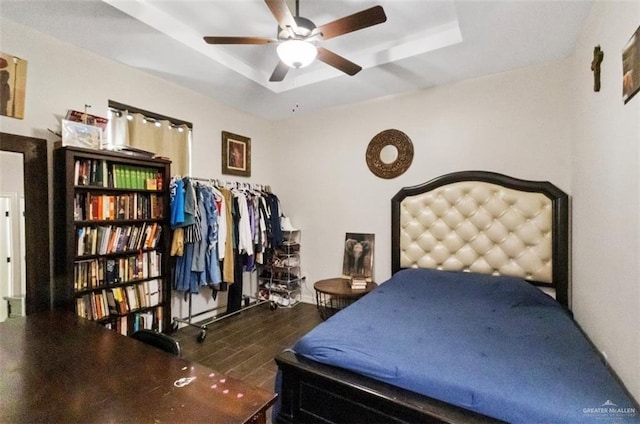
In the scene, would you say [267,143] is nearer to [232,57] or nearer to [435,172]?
[232,57]

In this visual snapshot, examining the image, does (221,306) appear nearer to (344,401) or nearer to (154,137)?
(154,137)

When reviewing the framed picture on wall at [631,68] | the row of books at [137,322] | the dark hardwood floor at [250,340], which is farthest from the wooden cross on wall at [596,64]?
the row of books at [137,322]

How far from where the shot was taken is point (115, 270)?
2.37 meters

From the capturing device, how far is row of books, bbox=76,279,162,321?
7.24 feet

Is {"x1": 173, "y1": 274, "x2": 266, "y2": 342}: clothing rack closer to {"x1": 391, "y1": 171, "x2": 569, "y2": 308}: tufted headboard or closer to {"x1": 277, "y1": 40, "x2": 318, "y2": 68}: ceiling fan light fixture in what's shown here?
{"x1": 391, "y1": 171, "x2": 569, "y2": 308}: tufted headboard

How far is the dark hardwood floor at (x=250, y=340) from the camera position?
2266 mm

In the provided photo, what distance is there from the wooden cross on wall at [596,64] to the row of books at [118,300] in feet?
11.4

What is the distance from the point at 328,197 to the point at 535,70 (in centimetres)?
235

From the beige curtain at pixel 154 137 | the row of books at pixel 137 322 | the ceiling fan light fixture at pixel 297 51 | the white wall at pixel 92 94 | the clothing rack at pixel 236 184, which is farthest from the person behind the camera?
the clothing rack at pixel 236 184

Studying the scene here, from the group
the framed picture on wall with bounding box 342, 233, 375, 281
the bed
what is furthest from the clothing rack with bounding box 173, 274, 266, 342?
the bed

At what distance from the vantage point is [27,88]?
2.07 metres

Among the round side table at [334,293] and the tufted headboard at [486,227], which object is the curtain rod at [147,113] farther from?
the tufted headboard at [486,227]

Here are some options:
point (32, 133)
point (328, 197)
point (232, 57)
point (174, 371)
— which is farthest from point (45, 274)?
point (328, 197)

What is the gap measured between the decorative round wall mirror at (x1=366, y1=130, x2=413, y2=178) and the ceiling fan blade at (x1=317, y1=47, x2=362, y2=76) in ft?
3.93
